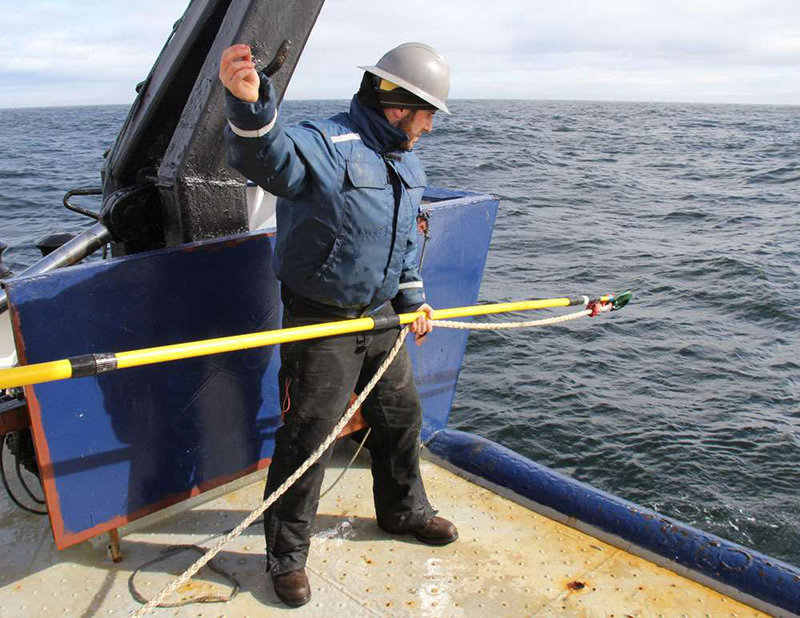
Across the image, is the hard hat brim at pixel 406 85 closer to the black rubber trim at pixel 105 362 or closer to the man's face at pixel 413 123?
the man's face at pixel 413 123

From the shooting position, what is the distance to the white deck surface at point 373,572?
116 inches

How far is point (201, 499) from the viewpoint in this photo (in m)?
3.65

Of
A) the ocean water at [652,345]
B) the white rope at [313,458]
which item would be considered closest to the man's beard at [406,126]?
the white rope at [313,458]

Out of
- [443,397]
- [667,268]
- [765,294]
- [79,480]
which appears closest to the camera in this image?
[79,480]

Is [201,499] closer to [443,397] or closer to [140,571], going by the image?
[140,571]

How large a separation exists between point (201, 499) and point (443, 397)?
1.62m

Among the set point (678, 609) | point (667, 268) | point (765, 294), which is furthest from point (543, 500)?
point (667, 268)

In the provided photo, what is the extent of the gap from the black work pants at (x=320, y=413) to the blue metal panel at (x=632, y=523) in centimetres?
71

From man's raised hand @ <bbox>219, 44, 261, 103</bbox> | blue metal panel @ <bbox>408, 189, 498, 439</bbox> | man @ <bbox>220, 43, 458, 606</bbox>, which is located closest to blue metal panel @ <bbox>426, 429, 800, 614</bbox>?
blue metal panel @ <bbox>408, 189, 498, 439</bbox>

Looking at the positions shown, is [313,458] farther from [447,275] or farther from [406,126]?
[447,275]

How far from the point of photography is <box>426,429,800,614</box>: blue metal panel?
2998mm

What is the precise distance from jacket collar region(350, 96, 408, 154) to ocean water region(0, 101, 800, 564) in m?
4.41

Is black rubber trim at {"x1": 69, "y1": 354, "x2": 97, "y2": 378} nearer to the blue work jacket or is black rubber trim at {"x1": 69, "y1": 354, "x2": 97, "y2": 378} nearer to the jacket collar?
the blue work jacket

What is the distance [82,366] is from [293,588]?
4.33 ft
